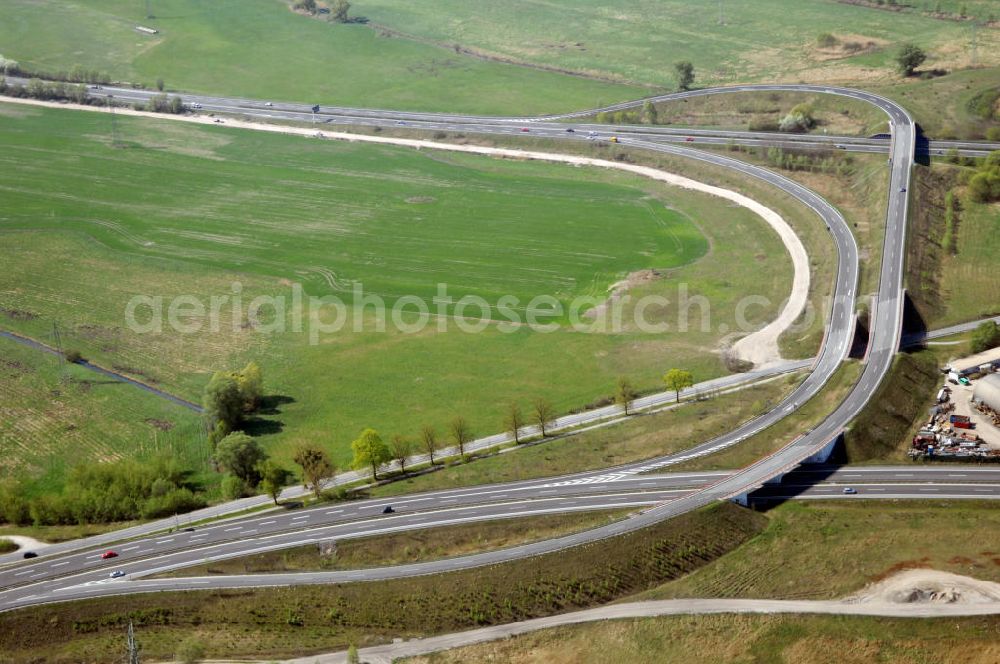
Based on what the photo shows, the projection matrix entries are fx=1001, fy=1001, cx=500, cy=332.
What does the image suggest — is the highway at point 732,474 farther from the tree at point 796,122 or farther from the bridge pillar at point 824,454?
the tree at point 796,122

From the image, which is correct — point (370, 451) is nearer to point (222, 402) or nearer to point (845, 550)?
point (222, 402)

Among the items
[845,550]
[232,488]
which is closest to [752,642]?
[845,550]

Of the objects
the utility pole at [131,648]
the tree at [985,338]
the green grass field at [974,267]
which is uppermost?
the green grass field at [974,267]

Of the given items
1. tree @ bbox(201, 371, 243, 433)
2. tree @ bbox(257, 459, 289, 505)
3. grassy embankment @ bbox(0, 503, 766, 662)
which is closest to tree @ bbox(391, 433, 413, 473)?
tree @ bbox(257, 459, 289, 505)

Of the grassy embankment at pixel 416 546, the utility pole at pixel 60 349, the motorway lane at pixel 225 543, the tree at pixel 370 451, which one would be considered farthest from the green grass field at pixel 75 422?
the grassy embankment at pixel 416 546

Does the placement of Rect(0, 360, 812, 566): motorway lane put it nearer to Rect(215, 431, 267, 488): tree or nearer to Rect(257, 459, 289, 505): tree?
Rect(257, 459, 289, 505): tree

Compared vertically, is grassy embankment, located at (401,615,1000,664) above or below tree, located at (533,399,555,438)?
below

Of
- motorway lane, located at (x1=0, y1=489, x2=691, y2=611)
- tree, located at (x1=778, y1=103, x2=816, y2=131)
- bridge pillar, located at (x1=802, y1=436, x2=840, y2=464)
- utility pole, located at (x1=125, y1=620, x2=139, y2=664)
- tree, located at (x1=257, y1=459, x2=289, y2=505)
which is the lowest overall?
utility pole, located at (x1=125, y1=620, x2=139, y2=664)
